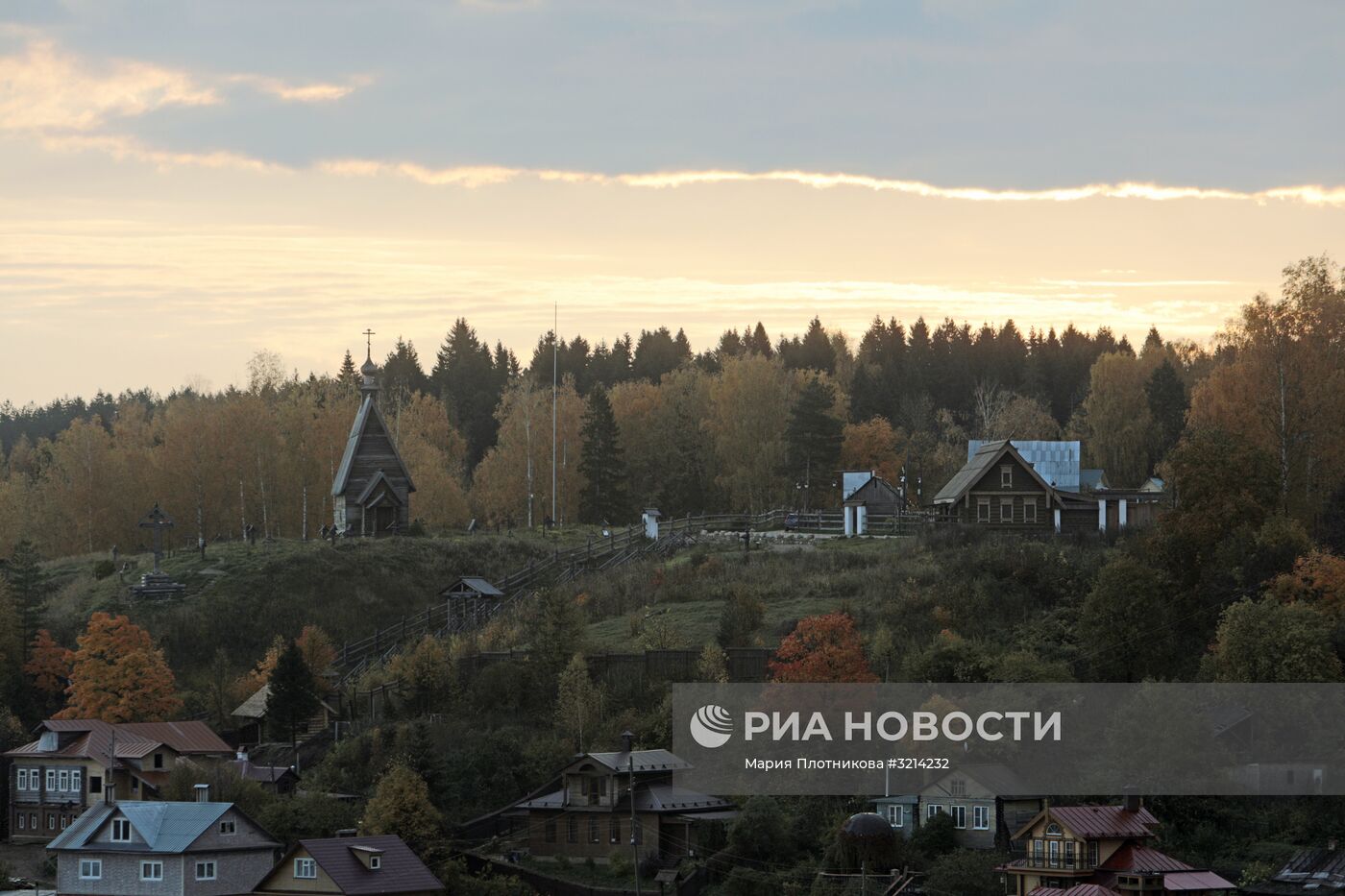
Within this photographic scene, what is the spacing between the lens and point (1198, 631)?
58.3m

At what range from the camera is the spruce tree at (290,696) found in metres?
63.6

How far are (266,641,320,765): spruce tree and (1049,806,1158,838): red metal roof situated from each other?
27920mm

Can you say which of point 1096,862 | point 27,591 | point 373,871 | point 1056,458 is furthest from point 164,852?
point 1056,458

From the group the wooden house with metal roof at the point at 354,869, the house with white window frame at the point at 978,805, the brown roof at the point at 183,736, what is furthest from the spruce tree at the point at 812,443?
the wooden house with metal roof at the point at 354,869

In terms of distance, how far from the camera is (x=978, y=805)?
1939 inches

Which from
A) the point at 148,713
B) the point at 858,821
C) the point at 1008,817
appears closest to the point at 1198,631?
the point at 1008,817

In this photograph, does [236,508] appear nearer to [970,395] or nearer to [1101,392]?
[1101,392]

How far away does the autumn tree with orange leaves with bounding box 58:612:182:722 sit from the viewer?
67062 millimetres

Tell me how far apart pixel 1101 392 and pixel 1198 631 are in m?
60.2

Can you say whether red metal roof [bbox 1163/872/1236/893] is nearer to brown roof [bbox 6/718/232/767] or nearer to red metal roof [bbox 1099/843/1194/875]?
red metal roof [bbox 1099/843/1194/875]

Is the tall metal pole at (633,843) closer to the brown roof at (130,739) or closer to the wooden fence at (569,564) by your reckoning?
the brown roof at (130,739)

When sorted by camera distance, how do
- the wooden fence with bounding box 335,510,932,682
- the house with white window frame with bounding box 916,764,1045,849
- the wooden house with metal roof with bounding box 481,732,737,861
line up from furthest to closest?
the wooden fence with bounding box 335,510,932,682 → the wooden house with metal roof with bounding box 481,732,737,861 → the house with white window frame with bounding box 916,764,1045,849

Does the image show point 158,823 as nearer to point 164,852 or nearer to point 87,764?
point 164,852

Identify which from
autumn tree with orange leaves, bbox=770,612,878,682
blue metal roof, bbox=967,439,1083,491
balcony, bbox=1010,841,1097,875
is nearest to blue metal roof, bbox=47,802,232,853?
autumn tree with orange leaves, bbox=770,612,878,682
